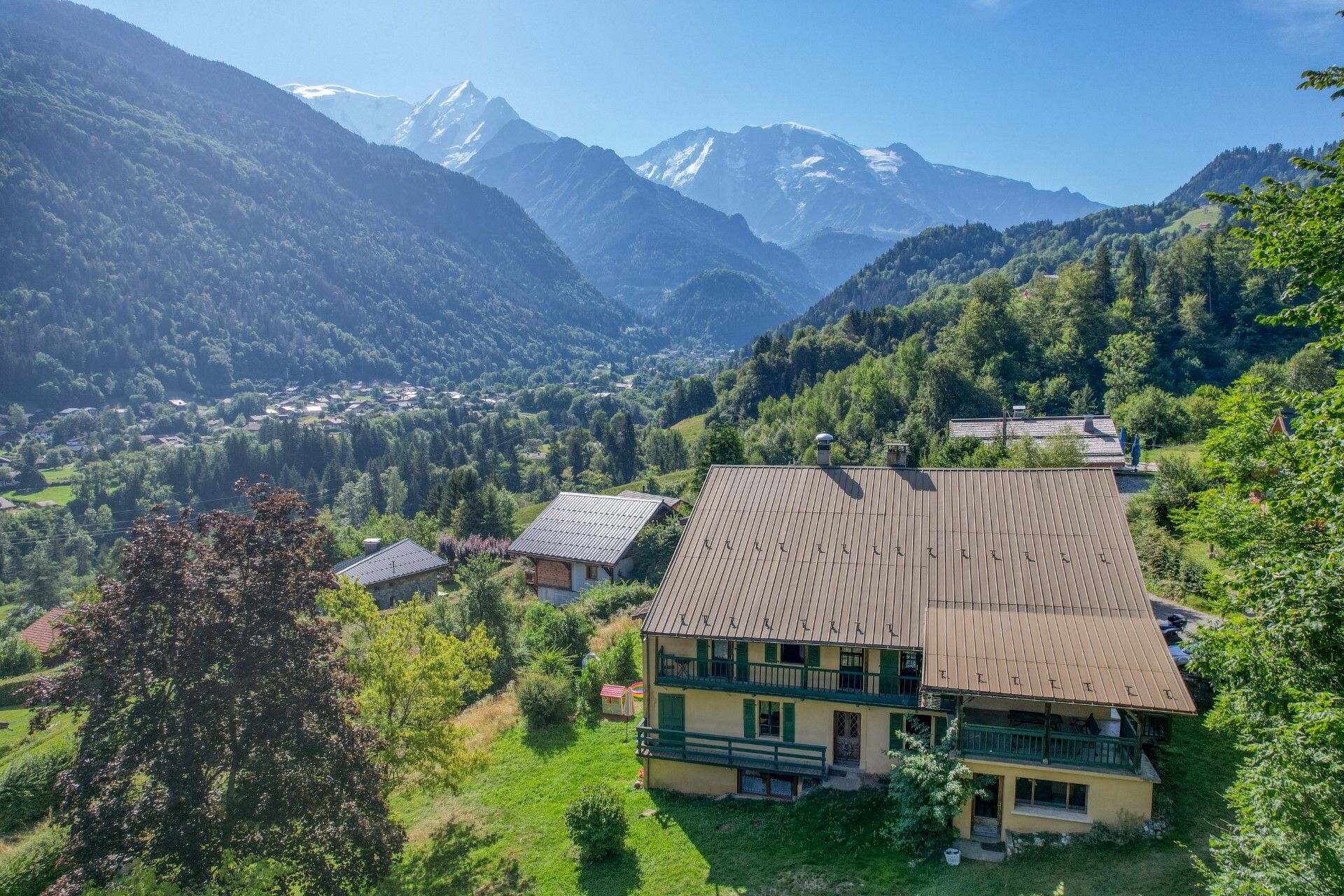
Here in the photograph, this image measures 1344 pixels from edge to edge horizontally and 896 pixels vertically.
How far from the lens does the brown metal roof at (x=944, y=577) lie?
1914 cm

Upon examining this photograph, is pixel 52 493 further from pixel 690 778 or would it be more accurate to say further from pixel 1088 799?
pixel 1088 799

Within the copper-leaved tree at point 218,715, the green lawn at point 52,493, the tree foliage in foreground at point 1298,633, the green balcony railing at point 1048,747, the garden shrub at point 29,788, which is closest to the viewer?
the tree foliage in foreground at point 1298,633

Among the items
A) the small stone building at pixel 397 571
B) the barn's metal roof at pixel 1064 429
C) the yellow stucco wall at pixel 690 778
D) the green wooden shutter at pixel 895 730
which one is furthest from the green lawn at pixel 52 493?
the green wooden shutter at pixel 895 730

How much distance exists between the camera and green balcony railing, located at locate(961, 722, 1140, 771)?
18.6 m

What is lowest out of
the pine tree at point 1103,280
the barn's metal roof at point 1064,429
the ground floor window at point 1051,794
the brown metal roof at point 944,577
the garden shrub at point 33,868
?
the garden shrub at point 33,868

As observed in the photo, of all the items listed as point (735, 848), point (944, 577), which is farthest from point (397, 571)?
point (944, 577)

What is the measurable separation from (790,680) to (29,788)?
1094 inches

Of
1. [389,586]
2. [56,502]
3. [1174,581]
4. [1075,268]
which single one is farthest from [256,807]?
[56,502]

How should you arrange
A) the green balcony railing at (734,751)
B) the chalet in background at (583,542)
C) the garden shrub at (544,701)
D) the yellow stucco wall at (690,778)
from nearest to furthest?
the green balcony railing at (734,751)
the yellow stucco wall at (690,778)
the garden shrub at (544,701)
the chalet in background at (583,542)

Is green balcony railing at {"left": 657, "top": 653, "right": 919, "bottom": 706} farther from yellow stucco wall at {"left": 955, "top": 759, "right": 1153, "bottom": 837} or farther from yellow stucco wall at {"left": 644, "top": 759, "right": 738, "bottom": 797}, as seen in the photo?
yellow stucco wall at {"left": 955, "top": 759, "right": 1153, "bottom": 837}

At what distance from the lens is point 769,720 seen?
23422 millimetres

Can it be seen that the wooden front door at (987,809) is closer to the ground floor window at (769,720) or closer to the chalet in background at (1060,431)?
the ground floor window at (769,720)

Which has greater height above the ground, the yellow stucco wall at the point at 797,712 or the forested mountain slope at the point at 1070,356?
the forested mountain slope at the point at 1070,356

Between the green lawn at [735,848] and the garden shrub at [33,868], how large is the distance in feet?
28.7
